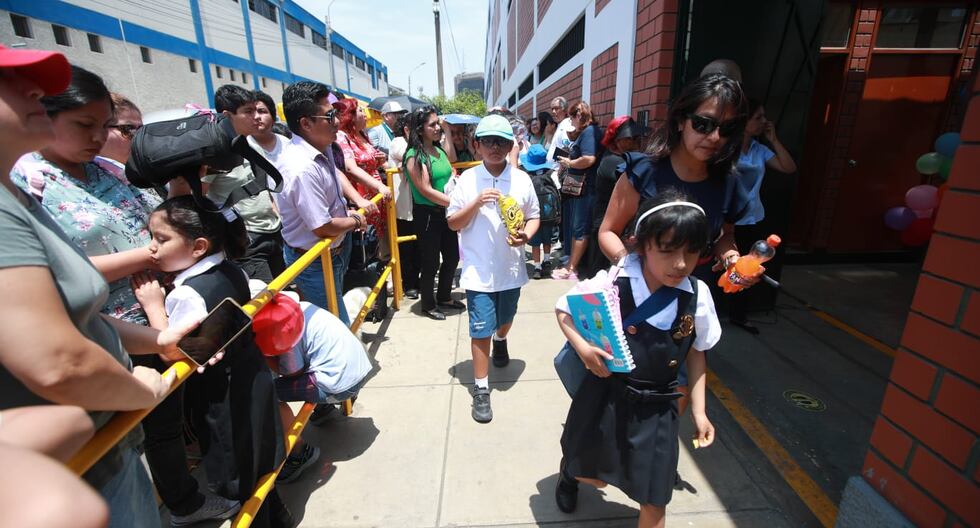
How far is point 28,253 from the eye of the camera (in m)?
0.83

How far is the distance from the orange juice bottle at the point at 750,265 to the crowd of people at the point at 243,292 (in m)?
0.11

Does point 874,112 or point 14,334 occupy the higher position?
point 874,112

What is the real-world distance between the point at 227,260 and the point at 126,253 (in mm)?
320

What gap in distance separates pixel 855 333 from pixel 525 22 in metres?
15.8

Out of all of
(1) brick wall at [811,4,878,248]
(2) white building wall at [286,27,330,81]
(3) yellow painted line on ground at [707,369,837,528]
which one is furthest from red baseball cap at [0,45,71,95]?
(2) white building wall at [286,27,330,81]

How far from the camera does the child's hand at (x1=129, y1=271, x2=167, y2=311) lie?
173cm

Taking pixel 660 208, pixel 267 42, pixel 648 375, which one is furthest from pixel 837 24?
pixel 267 42

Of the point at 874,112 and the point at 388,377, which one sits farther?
the point at 874,112

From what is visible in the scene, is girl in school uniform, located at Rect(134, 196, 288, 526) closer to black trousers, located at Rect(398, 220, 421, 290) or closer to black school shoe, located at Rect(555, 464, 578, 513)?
black school shoe, located at Rect(555, 464, 578, 513)

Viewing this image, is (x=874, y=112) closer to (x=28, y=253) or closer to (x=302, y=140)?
(x=302, y=140)

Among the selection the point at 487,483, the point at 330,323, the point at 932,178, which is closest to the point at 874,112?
the point at 932,178

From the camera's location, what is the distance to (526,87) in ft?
58.1

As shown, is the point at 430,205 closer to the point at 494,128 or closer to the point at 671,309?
the point at 494,128

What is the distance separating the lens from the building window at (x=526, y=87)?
15.9 m
